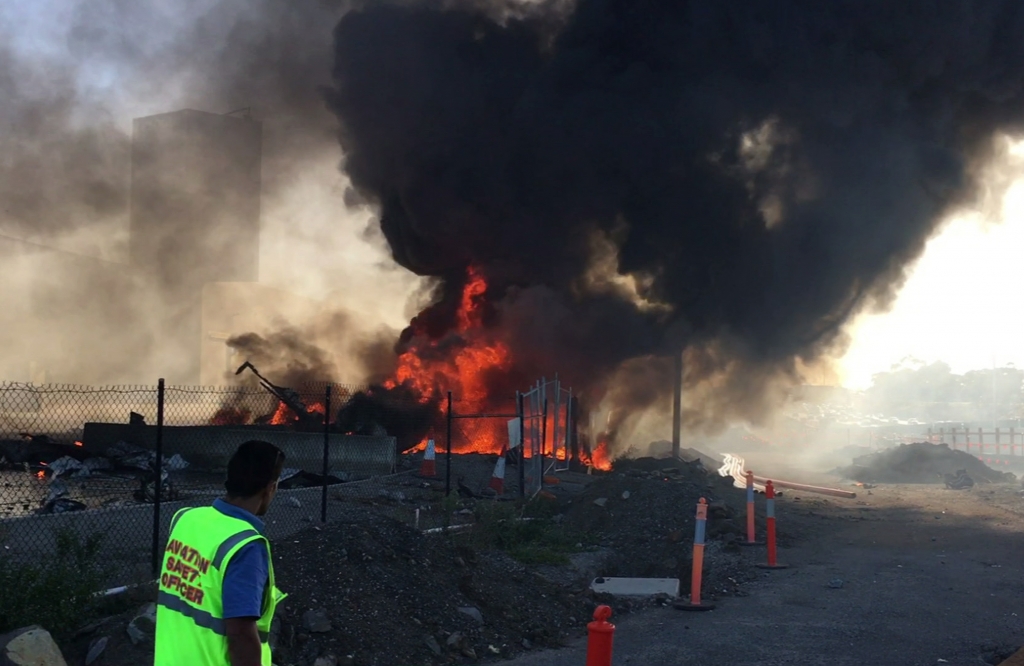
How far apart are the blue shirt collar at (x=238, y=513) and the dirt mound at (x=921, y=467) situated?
24.4 meters

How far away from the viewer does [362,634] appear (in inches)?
272

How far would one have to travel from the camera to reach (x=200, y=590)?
295cm

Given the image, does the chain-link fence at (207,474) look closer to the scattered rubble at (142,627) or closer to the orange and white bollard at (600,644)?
the scattered rubble at (142,627)

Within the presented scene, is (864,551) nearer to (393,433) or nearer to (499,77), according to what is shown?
(393,433)

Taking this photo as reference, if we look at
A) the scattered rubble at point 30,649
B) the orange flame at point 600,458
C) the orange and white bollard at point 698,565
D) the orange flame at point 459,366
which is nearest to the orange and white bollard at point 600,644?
the scattered rubble at point 30,649

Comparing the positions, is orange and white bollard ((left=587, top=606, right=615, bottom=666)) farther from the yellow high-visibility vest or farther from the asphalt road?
the asphalt road

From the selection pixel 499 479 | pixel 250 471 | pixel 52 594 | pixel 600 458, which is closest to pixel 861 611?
pixel 52 594

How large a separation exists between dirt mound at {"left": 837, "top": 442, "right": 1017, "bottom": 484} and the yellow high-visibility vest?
2445cm

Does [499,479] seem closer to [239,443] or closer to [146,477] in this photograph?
[239,443]

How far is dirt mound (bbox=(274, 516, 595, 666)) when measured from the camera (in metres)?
6.85

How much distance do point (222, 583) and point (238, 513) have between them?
228mm

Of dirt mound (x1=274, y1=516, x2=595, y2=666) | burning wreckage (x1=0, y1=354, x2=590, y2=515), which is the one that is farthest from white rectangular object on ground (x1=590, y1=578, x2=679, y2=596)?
burning wreckage (x1=0, y1=354, x2=590, y2=515)

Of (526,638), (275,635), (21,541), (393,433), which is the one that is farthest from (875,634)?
(393,433)

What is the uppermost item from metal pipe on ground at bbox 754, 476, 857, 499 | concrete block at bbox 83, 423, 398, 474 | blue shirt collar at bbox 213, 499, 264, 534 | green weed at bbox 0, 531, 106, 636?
blue shirt collar at bbox 213, 499, 264, 534
